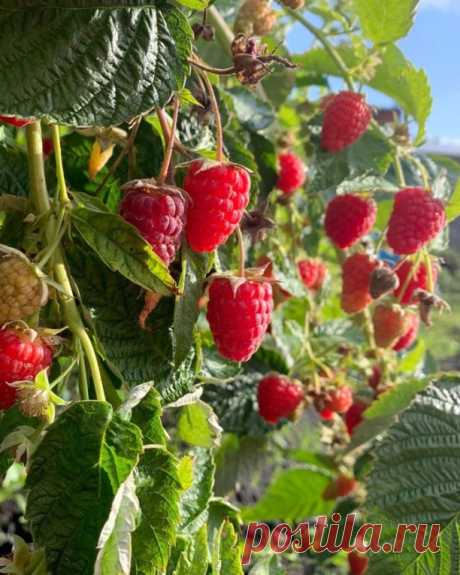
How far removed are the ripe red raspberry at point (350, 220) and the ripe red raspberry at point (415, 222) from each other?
102 millimetres

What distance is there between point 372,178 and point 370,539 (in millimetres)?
437

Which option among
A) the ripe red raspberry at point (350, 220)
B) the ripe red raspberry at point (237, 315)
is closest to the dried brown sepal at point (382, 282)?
the ripe red raspberry at point (350, 220)

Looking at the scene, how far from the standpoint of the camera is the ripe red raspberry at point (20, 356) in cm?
55

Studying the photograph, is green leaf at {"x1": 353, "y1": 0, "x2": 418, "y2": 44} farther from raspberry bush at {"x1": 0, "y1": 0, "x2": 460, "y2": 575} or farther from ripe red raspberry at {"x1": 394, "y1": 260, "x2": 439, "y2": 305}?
ripe red raspberry at {"x1": 394, "y1": 260, "x2": 439, "y2": 305}

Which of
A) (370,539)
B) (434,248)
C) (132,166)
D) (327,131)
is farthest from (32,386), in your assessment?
(434,248)

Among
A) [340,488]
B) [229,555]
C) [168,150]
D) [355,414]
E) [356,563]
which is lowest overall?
[356,563]

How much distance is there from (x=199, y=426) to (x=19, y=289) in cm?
23

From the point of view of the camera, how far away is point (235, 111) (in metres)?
1.06

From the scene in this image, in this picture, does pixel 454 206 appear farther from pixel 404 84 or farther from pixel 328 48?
pixel 328 48

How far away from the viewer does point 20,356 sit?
1.82 feet

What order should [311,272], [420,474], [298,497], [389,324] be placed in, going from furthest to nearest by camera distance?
[298,497], [311,272], [389,324], [420,474]

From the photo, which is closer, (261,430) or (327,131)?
(327,131)

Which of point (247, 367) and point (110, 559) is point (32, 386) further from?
point (247, 367)

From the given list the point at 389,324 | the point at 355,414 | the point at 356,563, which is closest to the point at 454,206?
the point at 389,324
